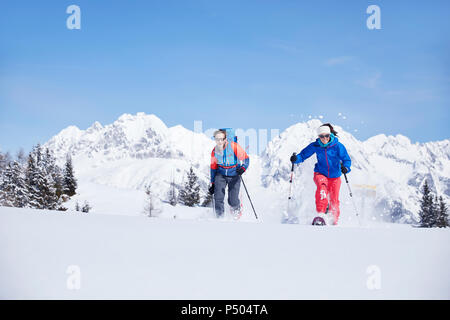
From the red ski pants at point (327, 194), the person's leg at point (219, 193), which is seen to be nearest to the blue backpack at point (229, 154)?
the person's leg at point (219, 193)

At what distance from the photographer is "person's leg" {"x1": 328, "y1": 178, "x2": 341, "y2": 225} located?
266 inches

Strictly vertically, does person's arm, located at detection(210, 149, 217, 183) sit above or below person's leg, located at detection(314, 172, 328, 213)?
above

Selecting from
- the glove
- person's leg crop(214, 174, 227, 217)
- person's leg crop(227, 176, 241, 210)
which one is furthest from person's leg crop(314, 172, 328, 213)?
person's leg crop(214, 174, 227, 217)

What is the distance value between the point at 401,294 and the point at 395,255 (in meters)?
0.69

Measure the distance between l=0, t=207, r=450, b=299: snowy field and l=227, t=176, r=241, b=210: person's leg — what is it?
123 inches

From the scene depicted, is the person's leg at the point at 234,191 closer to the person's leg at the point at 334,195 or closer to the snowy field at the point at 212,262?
the person's leg at the point at 334,195

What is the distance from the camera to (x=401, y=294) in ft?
10.1

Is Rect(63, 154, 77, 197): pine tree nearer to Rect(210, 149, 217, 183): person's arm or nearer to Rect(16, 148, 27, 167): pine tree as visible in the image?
Rect(16, 148, 27, 167): pine tree

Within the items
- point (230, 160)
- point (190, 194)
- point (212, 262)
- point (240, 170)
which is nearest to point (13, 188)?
point (190, 194)

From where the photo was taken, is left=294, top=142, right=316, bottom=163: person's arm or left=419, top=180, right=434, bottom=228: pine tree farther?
left=419, top=180, right=434, bottom=228: pine tree

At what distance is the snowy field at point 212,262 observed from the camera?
3.07 meters
